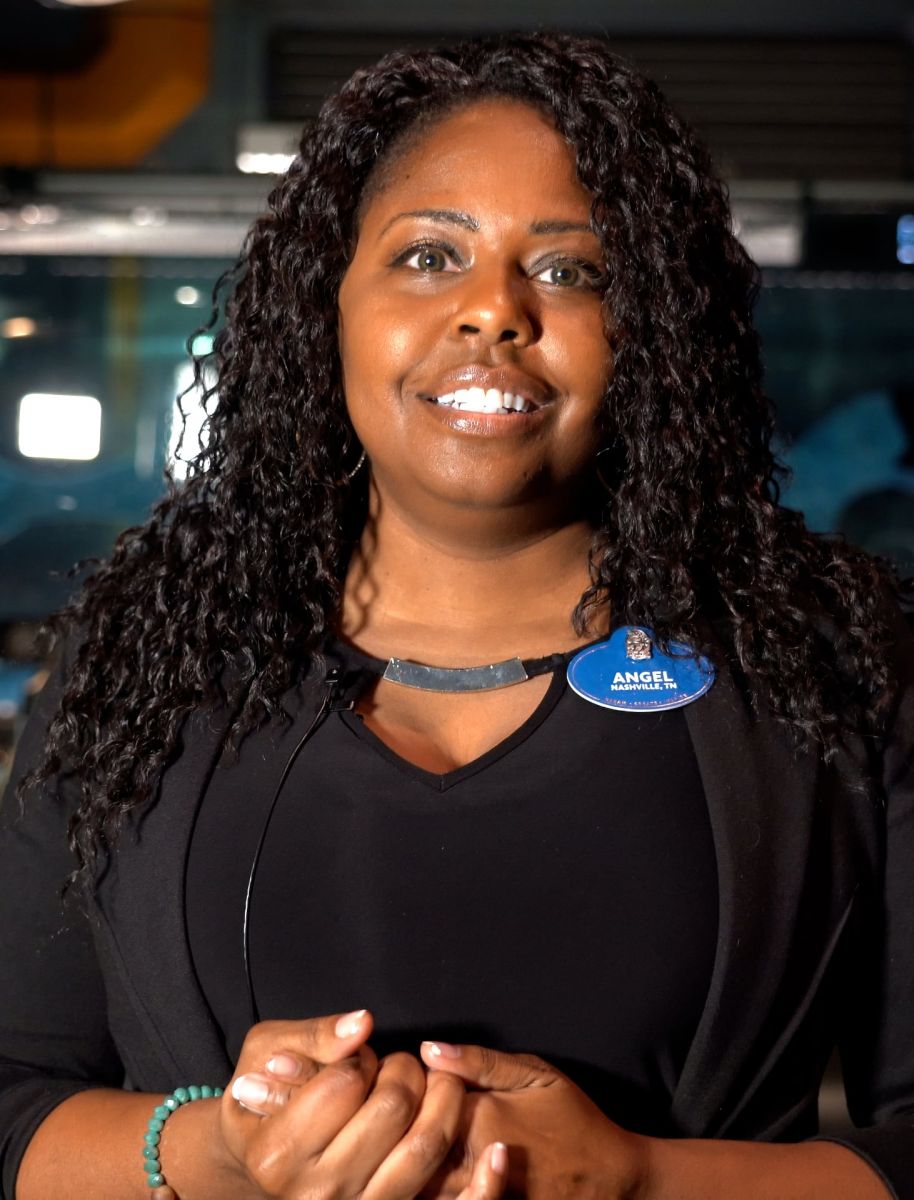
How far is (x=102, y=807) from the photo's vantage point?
129cm

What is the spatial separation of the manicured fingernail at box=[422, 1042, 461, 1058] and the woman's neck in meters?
0.40

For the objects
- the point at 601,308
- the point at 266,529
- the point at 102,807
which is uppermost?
the point at 601,308

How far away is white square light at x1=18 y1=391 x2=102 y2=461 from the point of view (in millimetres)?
5191

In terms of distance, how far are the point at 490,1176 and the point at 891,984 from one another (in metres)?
0.42

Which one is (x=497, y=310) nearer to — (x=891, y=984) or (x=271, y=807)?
(x=271, y=807)

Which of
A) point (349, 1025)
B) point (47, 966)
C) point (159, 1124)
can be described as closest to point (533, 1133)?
point (349, 1025)

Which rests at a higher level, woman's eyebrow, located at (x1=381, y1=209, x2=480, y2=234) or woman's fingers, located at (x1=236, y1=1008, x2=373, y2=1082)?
woman's eyebrow, located at (x1=381, y1=209, x2=480, y2=234)

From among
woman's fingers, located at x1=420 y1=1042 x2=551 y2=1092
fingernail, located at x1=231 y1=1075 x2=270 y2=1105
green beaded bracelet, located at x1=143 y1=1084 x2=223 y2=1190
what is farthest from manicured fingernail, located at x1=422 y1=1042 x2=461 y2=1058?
green beaded bracelet, located at x1=143 y1=1084 x2=223 y2=1190

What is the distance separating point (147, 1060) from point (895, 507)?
4.36m

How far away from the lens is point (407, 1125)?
3.43ft

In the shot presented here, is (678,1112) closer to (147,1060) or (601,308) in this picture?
(147,1060)

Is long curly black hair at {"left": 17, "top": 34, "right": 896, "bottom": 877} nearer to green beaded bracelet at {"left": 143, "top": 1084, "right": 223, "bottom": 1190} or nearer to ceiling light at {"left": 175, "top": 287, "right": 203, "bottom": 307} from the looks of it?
green beaded bracelet at {"left": 143, "top": 1084, "right": 223, "bottom": 1190}

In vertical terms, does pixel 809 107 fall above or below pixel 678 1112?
above

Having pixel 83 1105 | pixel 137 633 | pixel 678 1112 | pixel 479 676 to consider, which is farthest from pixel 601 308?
pixel 83 1105
